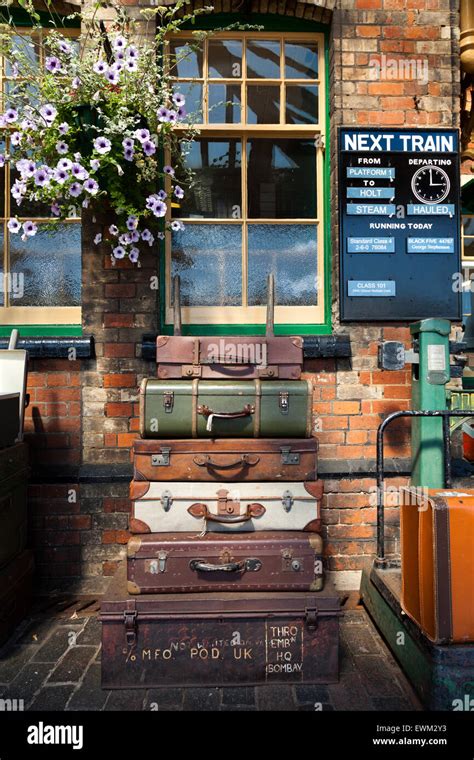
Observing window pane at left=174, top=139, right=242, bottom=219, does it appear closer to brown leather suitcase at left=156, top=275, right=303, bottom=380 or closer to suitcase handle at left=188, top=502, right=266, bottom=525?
brown leather suitcase at left=156, top=275, right=303, bottom=380

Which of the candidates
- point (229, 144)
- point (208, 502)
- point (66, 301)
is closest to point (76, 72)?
point (229, 144)

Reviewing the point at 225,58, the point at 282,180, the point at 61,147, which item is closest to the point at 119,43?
the point at 61,147

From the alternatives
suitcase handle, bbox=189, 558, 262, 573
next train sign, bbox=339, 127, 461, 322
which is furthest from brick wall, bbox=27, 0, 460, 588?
suitcase handle, bbox=189, 558, 262, 573

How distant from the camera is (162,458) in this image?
2.46 m

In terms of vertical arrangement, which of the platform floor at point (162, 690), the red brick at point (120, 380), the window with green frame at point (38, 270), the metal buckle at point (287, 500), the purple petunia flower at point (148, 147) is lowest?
the platform floor at point (162, 690)

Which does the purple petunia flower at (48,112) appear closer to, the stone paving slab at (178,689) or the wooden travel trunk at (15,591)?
the wooden travel trunk at (15,591)

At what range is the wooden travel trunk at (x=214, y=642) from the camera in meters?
2.30

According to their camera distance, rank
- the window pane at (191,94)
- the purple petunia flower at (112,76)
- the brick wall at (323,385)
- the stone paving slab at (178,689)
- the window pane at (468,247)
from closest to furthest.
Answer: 1. the stone paving slab at (178,689)
2. the purple petunia flower at (112,76)
3. the brick wall at (323,385)
4. the window pane at (191,94)
5. the window pane at (468,247)

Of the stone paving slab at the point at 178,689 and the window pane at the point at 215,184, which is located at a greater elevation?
the window pane at the point at 215,184

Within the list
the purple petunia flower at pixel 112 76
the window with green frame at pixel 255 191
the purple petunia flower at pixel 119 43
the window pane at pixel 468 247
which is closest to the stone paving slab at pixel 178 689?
the window with green frame at pixel 255 191

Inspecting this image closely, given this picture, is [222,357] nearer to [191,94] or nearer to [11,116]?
[11,116]

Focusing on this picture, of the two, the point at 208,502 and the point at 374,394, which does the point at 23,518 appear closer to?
the point at 208,502

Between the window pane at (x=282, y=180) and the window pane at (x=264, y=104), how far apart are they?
174mm

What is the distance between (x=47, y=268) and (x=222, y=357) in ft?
5.71
